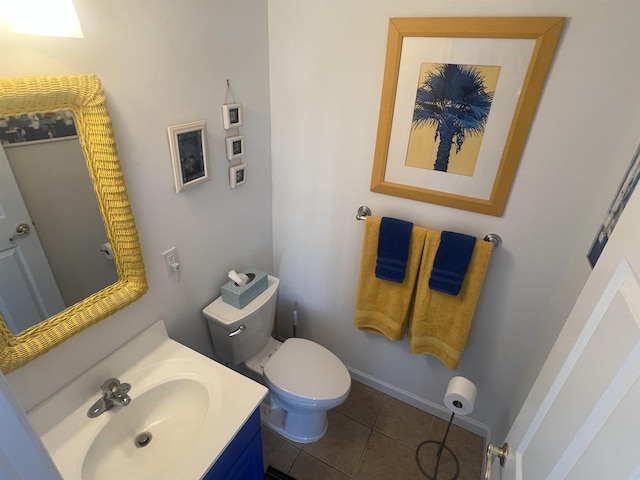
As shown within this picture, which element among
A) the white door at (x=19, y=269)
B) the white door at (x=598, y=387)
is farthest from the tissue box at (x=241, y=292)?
the white door at (x=598, y=387)

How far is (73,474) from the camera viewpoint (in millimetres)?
929

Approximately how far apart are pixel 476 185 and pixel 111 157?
132 cm

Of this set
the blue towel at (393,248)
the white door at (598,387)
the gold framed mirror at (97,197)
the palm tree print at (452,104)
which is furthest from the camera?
the blue towel at (393,248)

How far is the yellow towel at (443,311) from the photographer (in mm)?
1425

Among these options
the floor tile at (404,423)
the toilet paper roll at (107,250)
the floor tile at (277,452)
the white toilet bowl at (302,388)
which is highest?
the toilet paper roll at (107,250)

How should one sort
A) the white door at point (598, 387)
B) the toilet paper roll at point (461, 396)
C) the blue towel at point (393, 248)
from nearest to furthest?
the white door at point (598, 387), the toilet paper roll at point (461, 396), the blue towel at point (393, 248)

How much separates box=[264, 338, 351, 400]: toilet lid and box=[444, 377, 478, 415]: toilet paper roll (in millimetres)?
467

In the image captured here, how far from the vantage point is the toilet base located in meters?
1.74

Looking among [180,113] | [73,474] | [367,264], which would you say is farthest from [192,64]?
[73,474]

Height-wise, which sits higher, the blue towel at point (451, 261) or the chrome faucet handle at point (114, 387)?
the blue towel at point (451, 261)

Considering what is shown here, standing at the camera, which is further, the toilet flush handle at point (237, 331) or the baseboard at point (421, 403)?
the baseboard at point (421, 403)

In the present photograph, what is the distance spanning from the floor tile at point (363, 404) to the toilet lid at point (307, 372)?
46cm

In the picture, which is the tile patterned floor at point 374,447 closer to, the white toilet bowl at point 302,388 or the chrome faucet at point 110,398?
the white toilet bowl at point 302,388

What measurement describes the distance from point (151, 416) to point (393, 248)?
1.17m
